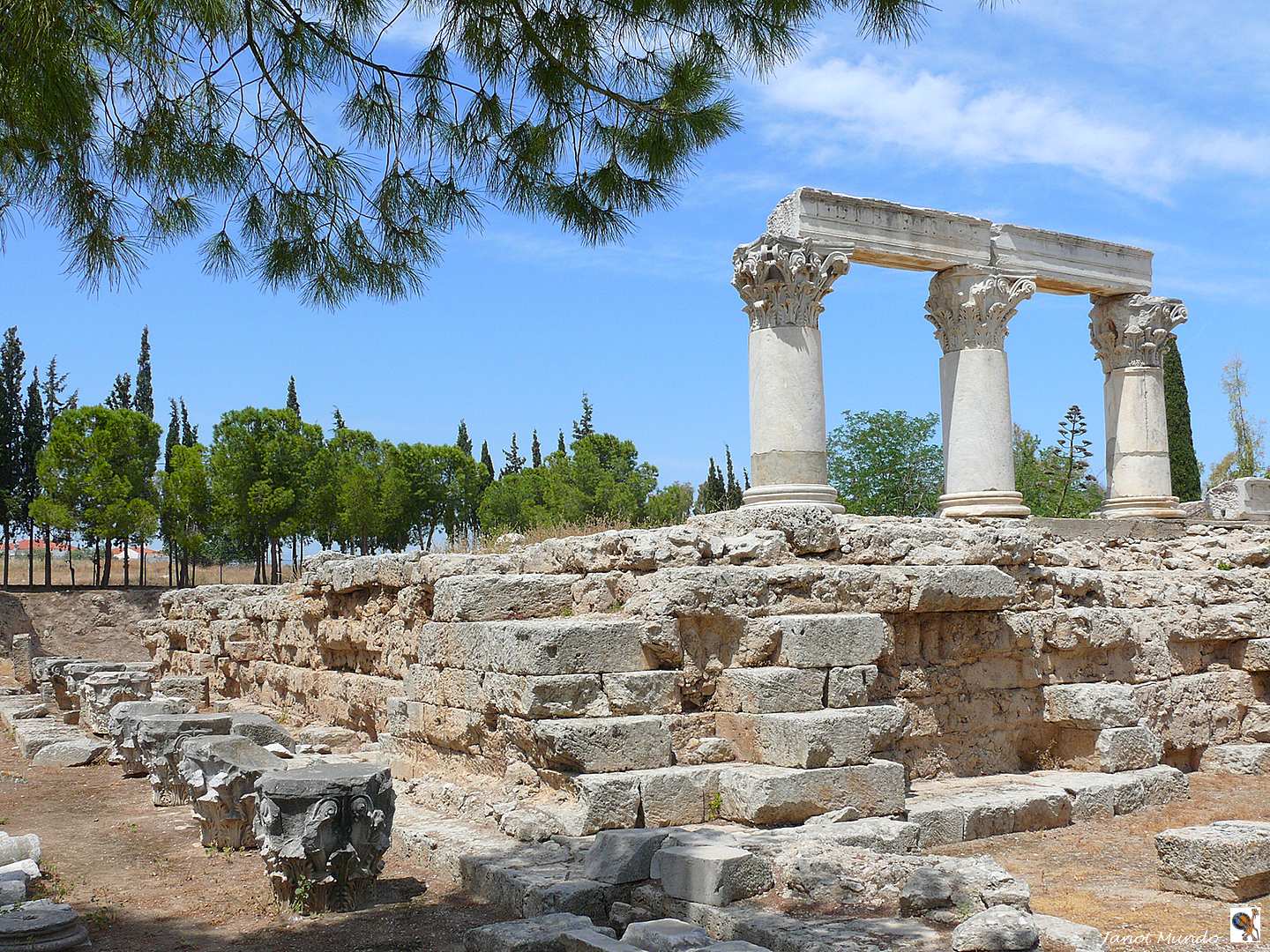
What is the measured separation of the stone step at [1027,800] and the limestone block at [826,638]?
96 cm

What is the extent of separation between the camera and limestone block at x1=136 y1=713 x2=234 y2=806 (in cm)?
905

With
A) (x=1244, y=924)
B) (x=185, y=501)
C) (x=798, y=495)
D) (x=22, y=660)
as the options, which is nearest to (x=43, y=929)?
(x=1244, y=924)

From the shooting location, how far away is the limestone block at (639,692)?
6.64m

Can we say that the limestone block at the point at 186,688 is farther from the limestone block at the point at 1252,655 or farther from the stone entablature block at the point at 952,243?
the limestone block at the point at 1252,655

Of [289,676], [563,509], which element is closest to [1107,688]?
[289,676]

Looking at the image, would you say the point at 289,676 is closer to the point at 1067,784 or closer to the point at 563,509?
the point at 1067,784

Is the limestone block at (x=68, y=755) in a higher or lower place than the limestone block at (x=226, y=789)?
lower

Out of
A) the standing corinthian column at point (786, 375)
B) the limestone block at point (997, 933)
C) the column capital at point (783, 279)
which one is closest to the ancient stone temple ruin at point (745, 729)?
the limestone block at point (997, 933)

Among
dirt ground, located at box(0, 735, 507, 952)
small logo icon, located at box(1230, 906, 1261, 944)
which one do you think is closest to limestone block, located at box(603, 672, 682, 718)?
dirt ground, located at box(0, 735, 507, 952)

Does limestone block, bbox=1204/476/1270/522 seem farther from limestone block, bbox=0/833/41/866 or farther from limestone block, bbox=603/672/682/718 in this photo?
limestone block, bbox=0/833/41/866

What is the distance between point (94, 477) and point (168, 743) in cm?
2919

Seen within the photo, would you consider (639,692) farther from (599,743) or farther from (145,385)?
(145,385)

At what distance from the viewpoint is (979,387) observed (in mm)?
14617

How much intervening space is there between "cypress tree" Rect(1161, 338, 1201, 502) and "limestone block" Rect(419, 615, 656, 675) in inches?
783
